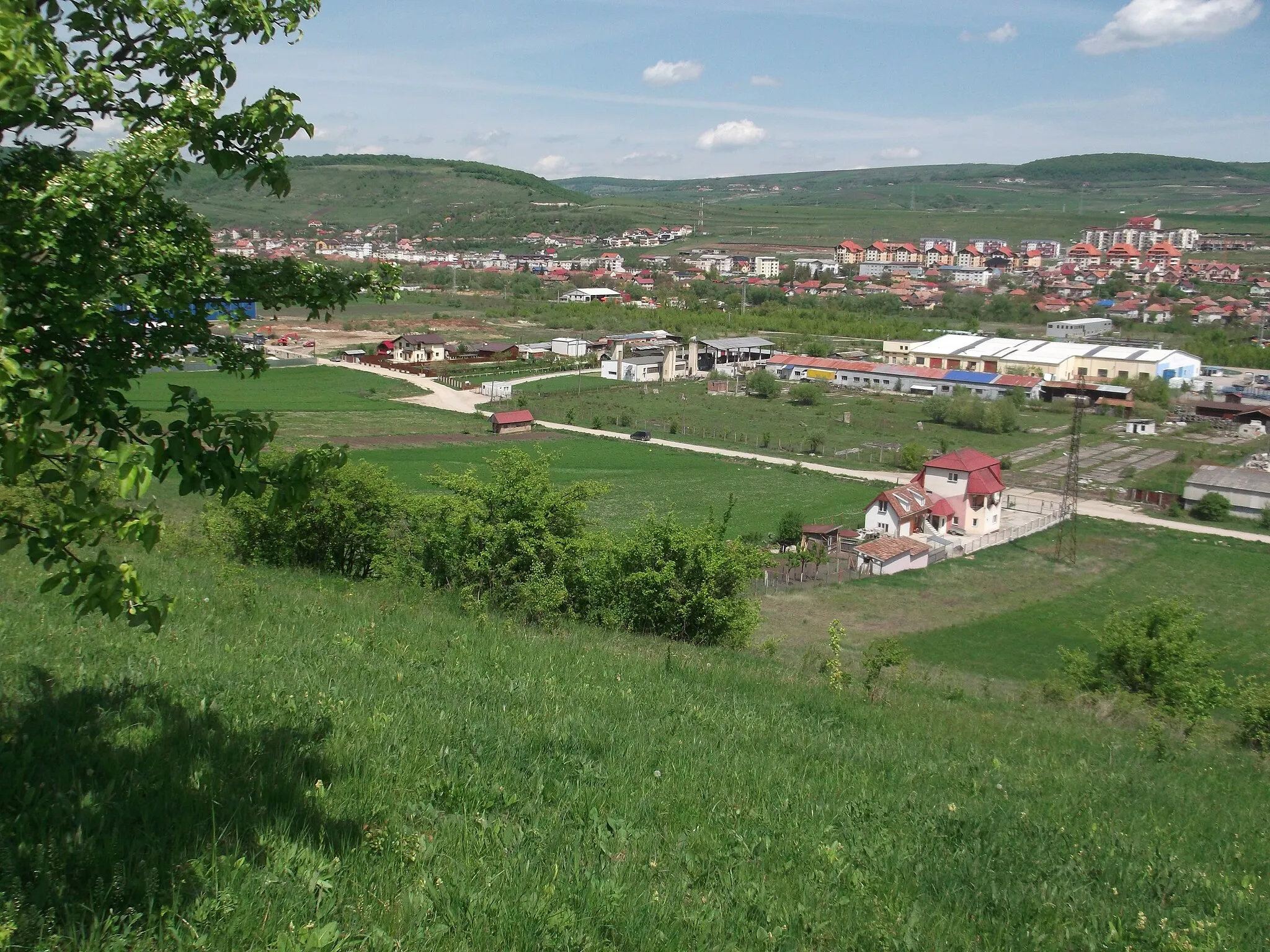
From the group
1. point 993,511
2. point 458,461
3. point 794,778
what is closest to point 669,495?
point 458,461

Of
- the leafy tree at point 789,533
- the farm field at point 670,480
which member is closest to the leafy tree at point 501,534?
the farm field at point 670,480

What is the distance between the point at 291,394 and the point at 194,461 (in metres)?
53.9

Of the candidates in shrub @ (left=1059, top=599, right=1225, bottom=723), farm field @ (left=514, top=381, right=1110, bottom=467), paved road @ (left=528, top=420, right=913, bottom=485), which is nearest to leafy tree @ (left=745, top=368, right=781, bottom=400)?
farm field @ (left=514, top=381, right=1110, bottom=467)

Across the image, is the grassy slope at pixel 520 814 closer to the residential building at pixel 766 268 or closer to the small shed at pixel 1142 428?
the small shed at pixel 1142 428

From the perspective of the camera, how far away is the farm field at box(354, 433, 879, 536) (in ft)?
112

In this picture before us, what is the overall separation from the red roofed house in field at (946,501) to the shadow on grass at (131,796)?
3042 centimetres

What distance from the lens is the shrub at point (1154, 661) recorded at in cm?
1645

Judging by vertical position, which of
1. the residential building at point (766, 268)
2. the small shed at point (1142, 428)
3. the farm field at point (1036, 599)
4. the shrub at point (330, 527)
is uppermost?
the residential building at point (766, 268)

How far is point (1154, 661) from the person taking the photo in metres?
17.2

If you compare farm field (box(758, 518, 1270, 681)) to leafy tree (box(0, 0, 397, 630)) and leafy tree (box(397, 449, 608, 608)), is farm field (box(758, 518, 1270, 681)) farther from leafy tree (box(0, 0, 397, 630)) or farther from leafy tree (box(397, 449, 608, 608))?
leafy tree (box(0, 0, 397, 630))

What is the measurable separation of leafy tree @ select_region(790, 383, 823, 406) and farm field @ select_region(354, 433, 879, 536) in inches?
695

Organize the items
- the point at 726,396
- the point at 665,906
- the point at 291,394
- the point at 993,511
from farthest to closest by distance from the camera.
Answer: the point at 726,396, the point at 291,394, the point at 993,511, the point at 665,906

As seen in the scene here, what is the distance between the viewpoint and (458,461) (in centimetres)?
3981

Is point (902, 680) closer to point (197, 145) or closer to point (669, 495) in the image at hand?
point (197, 145)
